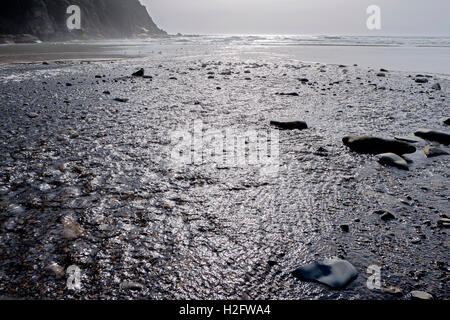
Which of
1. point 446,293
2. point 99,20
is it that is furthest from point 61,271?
point 99,20

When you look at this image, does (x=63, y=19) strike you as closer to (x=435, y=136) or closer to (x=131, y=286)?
(x=435, y=136)

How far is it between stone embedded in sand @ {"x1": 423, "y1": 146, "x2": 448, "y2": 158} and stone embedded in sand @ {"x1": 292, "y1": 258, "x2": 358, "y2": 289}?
299 centimetres

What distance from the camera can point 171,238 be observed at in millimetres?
2312

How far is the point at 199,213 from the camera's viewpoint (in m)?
2.66

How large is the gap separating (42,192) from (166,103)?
15.0ft

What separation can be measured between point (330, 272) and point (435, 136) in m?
4.06

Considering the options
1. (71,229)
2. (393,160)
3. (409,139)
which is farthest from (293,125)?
(71,229)

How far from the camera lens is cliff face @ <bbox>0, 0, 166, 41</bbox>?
57.8 m

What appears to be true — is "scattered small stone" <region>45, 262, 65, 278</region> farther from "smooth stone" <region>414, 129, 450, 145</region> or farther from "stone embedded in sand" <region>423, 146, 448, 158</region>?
"smooth stone" <region>414, 129, 450, 145</region>

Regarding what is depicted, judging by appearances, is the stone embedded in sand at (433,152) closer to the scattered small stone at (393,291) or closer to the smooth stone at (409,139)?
the smooth stone at (409,139)

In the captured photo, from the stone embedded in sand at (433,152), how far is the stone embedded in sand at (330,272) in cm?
299

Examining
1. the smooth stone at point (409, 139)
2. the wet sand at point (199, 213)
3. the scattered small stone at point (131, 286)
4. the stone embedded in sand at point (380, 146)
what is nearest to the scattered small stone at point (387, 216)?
the wet sand at point (199, 213)

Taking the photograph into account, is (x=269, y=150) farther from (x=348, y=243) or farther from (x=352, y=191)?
(x=348, y=243)

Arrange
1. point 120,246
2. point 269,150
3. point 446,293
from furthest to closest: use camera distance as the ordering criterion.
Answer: point 269,150 < point 120,246 < point 446,293
